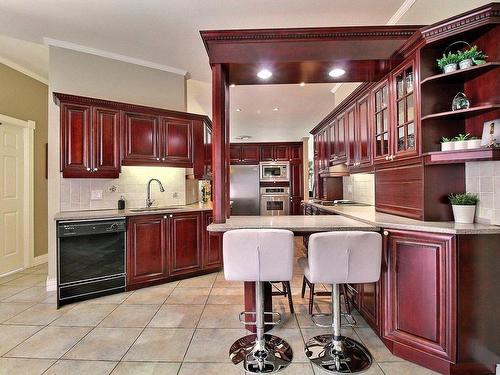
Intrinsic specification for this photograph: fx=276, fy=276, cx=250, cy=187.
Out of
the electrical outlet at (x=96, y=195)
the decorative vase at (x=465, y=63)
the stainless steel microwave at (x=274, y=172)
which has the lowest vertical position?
the electrical outlet at (x=96, y=195)

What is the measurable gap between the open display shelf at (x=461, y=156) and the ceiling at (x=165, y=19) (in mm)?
1010

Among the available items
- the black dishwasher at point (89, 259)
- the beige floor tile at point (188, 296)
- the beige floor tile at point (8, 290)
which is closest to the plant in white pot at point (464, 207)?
the beige floor tile at point (188, 296)

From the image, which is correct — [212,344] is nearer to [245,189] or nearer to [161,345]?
[161,345]

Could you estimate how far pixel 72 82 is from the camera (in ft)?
11.0

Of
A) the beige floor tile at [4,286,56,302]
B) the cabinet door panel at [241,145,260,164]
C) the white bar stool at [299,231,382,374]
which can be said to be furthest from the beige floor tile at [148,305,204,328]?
the cabinet door panel at [241,145,260,164]

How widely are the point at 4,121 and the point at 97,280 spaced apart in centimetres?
255

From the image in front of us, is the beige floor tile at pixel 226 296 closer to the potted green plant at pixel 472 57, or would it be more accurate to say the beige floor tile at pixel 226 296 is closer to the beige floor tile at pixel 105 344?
the beige floor tile at pixel 105 344

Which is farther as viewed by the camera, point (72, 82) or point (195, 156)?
point (195, 156)

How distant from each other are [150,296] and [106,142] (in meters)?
1.84

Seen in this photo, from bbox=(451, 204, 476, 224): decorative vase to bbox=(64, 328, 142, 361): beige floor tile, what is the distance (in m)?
2.58

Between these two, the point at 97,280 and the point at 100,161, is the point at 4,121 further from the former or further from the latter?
the point at 97,280

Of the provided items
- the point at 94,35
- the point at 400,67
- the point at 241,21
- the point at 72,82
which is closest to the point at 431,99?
the point at 400,67

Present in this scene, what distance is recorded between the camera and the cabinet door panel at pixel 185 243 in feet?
11.3

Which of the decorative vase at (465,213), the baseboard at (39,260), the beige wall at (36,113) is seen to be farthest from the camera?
the baseboard at (39,260)
